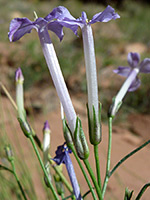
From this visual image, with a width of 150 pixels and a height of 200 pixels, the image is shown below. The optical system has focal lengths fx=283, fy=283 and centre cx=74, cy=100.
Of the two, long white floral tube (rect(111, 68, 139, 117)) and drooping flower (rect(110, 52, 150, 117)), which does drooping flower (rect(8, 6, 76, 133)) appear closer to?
long white floral tube (rect(111, 68, 139, 117))

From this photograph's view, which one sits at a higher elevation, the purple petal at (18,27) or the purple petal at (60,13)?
the purple petal at (18,27)

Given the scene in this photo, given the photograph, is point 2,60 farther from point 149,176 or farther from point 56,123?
point 149,176

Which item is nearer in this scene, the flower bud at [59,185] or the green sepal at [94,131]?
the green sepal at [94,131]

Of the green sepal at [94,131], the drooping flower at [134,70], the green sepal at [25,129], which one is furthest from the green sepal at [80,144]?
the drooping flower at [134,70]

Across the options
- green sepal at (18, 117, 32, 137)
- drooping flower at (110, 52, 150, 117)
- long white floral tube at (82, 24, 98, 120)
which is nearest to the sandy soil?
drooping flower at (110, 52, 150, 117)

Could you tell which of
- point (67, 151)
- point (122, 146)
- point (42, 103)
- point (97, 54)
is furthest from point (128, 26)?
point (67, 151)

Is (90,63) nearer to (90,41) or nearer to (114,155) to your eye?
(90,41)

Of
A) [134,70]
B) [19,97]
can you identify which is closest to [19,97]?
[19,97]

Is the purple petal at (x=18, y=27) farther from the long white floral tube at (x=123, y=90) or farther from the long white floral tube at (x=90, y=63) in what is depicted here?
the long white floral tube at (x=123, y=90)

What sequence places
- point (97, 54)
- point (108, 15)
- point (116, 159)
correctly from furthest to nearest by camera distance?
point (97, 54)
point (116, 159)
point (108, 15)
